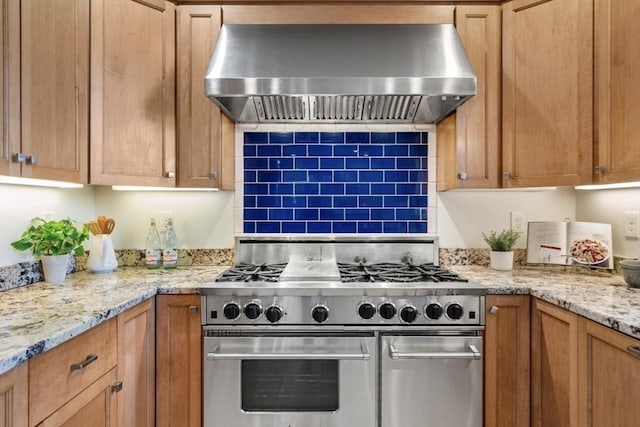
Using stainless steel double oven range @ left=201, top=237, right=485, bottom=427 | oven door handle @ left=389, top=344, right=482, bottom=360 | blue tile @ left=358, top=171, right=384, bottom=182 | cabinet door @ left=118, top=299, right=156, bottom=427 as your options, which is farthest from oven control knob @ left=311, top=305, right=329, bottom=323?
blue tile @ left=358, top=171, right=384, bottom=182

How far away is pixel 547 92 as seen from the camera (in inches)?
70.3

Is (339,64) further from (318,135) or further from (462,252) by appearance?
(462,252)

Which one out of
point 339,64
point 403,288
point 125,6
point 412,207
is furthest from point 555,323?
point 125,6

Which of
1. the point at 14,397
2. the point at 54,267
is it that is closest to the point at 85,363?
the point at 14,397

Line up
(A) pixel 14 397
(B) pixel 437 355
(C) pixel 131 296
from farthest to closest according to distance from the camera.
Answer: (B) pixel 437 355 → (C) pixel 131 296 → (A) pixel 14 397

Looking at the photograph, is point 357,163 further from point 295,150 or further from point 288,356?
point 288,356

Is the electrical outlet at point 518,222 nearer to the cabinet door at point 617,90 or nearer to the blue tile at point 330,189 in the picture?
the cabinet door at point 617,90

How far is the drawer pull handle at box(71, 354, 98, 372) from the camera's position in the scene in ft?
3.58

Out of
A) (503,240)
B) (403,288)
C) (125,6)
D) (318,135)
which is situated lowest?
(403,288)

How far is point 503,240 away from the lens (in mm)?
2023

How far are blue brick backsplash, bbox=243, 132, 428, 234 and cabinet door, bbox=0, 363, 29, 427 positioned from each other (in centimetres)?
139

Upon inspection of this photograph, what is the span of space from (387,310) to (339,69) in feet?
3.57

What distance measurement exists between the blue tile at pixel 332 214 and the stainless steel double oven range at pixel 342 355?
0.67 metres

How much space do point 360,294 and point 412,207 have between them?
83 centimetres
